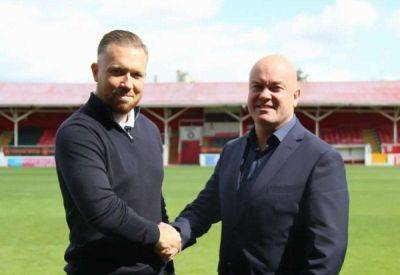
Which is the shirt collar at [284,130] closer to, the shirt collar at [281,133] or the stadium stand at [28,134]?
the shirt collar at [281,133]

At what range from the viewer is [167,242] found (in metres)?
3.06

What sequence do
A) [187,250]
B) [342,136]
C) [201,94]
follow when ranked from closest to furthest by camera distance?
[187,250] < [342,136] < [201,94]

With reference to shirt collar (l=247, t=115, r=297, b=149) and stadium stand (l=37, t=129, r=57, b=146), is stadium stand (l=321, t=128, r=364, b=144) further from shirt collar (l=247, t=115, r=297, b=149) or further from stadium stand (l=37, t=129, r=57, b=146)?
shirt collar (l=247, t=115, r=297, b=149)

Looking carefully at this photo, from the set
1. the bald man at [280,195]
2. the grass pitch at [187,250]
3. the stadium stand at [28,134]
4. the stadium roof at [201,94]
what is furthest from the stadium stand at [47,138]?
the bald man at [280,195]

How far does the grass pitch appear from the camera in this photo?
6391mm

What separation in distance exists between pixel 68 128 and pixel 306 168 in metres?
1.21

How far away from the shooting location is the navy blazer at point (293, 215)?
262 centimetres

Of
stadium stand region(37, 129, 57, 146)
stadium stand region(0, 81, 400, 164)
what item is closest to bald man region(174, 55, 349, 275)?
stadium stand region(0, 81, 400, 164)

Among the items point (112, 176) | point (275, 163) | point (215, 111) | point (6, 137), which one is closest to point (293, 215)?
point (275, 163)

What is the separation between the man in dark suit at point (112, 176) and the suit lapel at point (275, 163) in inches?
22.3

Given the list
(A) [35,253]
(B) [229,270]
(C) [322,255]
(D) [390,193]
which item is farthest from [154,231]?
(D) [390,193]

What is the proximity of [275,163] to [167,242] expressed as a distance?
0.76 metres

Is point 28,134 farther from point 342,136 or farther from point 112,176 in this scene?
point 112,176

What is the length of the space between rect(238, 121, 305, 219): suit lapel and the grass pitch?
3507 mm
